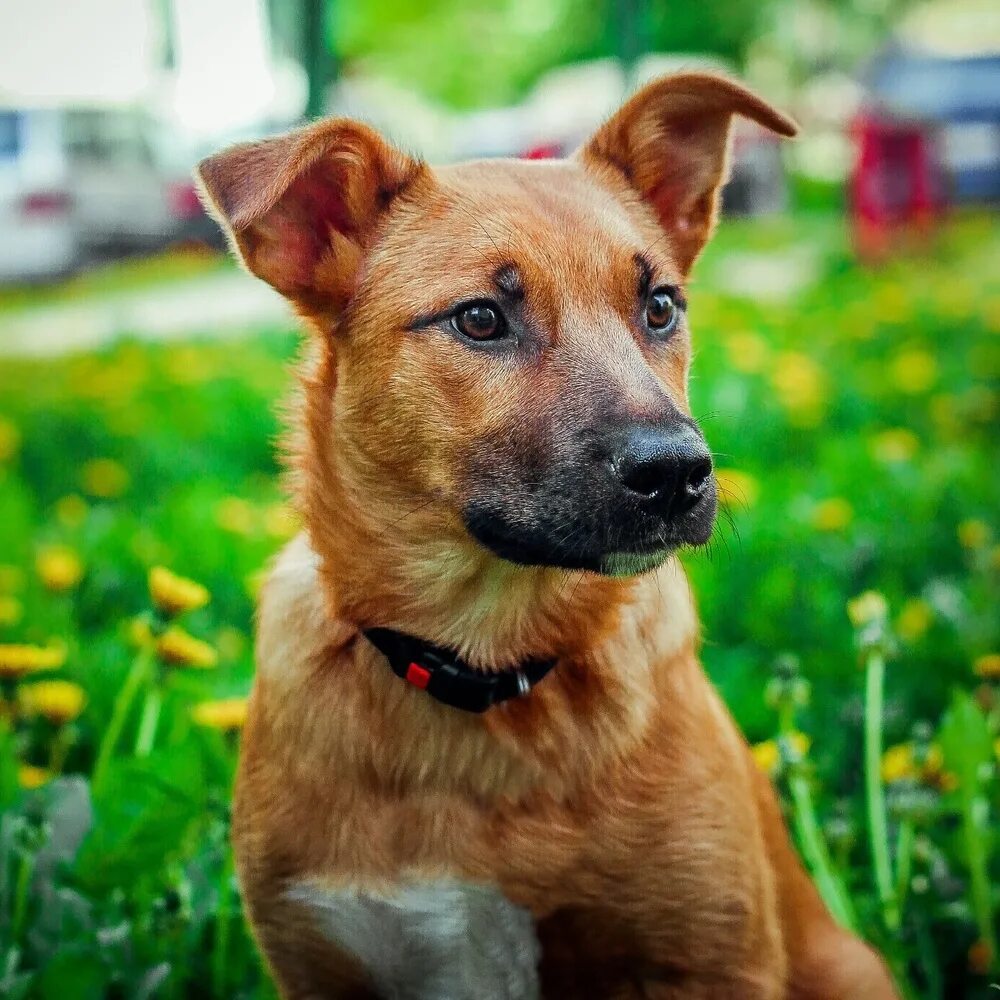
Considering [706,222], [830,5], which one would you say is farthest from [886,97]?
[706,222]

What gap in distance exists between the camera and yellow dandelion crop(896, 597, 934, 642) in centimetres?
391

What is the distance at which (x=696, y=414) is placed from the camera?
559cm

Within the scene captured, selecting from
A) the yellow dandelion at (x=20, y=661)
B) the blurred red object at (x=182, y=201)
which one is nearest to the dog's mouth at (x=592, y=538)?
the yellow dandelion at (x=20, y=661)

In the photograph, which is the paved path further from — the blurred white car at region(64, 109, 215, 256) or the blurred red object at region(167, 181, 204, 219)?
the blurred red object at region(167, 181, 204, 219)

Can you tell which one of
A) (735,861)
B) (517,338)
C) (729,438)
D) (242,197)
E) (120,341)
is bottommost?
(120,341)

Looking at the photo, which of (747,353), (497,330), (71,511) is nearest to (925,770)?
(497,330)

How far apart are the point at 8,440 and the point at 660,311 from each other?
412cm

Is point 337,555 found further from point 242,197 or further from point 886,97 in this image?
point 886,97

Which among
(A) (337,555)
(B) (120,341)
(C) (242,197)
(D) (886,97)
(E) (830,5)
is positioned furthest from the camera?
(E) (830,5)

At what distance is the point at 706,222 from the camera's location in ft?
9.66

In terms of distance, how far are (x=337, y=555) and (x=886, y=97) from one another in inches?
344

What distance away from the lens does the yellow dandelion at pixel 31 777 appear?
3146mm

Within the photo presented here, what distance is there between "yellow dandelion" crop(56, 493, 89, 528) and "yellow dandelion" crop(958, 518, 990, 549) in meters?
3.22

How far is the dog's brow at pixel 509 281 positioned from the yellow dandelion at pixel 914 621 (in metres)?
2.02
